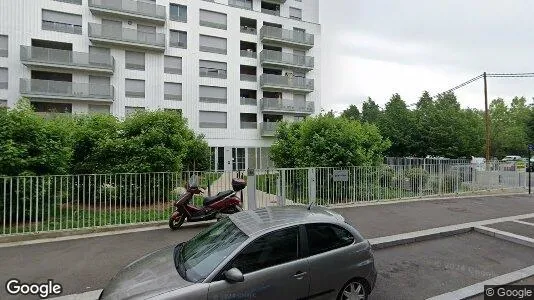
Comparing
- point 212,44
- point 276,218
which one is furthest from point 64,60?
point 276,218

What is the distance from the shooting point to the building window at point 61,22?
76.9ft

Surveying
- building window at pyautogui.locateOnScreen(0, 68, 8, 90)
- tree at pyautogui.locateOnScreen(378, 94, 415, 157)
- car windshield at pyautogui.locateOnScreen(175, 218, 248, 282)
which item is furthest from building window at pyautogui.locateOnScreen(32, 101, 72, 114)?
tree at pyautogui.locateOnScreen(378, 94, 415, 157)

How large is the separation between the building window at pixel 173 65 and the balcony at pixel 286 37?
8625 mm

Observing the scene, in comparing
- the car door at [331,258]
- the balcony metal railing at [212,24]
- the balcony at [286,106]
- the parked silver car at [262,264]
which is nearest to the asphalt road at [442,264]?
the car door at [331,258]

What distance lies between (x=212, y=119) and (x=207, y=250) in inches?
1010

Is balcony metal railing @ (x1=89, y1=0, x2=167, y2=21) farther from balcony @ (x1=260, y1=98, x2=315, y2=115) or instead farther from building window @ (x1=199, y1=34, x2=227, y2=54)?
balcony @ (x1=260, y1=98, x2=315, y2=115)

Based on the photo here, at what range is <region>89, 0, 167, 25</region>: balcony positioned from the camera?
24.4 meters

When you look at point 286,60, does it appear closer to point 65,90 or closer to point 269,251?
point 65,90

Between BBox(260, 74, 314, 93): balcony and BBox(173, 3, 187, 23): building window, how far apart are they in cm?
897

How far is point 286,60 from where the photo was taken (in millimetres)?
30906

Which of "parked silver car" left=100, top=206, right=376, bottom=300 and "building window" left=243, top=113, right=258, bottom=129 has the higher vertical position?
"building window" left=243, top=113, right=258, bottom=129

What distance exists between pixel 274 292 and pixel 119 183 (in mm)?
6067

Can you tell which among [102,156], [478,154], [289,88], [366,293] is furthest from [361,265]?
[478,154]

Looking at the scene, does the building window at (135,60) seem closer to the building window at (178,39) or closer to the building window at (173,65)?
the building window at (173,65)
